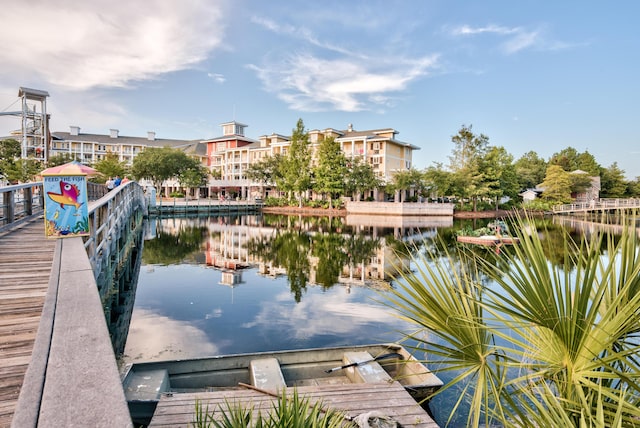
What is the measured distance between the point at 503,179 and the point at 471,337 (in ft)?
174

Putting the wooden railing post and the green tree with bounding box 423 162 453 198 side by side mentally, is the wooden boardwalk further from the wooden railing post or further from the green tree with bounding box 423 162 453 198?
the green tree with bounding box 423 162 453 198

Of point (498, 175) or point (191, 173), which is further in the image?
point (191, 173)

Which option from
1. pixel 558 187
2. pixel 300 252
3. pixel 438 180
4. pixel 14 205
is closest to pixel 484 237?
pixel 300 252

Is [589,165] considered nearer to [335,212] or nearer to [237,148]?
[335,212]

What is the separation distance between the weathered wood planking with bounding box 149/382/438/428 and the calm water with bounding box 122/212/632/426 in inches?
35.9

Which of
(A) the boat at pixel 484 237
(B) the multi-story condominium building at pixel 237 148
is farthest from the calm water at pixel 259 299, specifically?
(B) the multi-story condominium building at pixel 237 148

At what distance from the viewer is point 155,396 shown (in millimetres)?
4402

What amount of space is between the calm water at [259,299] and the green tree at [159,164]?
34.2 meters

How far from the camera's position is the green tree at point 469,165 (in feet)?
150

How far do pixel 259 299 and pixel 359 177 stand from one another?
1419 inches

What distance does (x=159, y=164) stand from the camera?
2078 inches

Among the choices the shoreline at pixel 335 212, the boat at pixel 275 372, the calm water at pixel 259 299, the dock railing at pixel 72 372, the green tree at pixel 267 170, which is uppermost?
the green tree at pixel 267 170

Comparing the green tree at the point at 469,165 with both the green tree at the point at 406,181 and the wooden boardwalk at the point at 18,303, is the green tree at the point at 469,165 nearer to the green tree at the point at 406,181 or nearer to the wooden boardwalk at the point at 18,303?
the green tree at the point at 406,181

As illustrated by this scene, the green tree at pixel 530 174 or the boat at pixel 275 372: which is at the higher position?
Answer: the green tree at pixel 530 174
